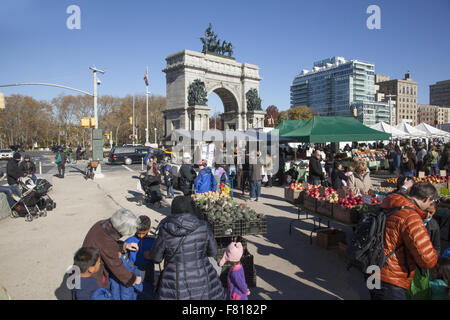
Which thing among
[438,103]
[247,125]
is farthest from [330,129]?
[438,103]

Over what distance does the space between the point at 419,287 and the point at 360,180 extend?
4.77 m

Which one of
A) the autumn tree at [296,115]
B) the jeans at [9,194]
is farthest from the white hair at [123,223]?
the autumn tree at [296,115]

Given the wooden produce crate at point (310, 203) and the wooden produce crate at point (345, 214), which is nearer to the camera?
the wooden produce crate at point (345, 214)

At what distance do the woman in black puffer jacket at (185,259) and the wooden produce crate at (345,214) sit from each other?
3561 millimetres

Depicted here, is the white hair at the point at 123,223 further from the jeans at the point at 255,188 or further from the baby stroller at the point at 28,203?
the jeans at the point at 255,188

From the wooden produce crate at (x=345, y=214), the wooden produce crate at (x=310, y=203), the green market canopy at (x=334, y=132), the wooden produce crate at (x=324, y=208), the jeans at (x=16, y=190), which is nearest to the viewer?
the wooden produce crate at (x=345, y=214)

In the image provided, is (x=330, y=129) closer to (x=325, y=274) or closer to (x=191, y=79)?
(x=325, y=274)

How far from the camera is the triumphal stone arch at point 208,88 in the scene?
3478 centimetres

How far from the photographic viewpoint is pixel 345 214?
5.96m

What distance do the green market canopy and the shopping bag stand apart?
11619 mm

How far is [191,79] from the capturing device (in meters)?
35.2

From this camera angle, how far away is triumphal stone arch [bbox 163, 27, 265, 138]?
114 feet

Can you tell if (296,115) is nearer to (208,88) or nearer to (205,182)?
(208,88)
